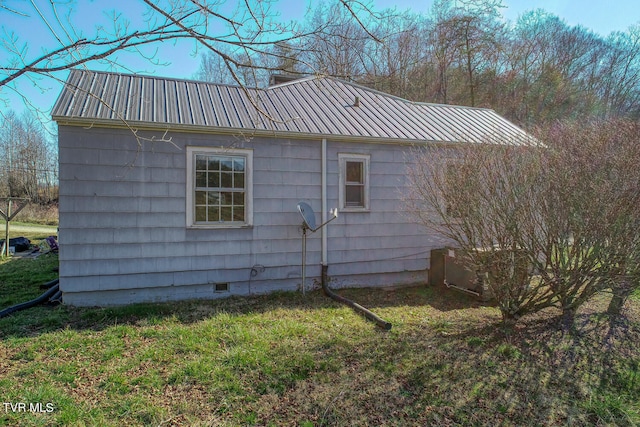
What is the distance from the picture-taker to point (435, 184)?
5.58m

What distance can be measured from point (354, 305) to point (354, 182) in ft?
7.23

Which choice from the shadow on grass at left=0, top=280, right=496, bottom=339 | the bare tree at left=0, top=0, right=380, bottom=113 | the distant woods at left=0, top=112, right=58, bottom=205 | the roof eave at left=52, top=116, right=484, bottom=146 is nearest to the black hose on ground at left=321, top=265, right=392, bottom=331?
the shadow on grass at left=0, top=280, right=496, bottom=339

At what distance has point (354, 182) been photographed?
21.8 feet

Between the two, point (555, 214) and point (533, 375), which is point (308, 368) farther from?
point (555, 214)

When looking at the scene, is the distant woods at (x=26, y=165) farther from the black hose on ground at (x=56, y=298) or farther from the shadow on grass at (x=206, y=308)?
Answer: the shadow on grass at (x=206, y=308)

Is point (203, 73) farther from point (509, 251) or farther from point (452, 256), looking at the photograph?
point (509, 251)

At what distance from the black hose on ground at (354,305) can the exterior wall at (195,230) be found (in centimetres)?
16

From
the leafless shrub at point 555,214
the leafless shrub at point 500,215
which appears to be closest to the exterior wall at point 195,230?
the leafless shrub at point 500,215

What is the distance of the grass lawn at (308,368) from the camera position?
2904 mm

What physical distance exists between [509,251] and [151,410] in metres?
4.04

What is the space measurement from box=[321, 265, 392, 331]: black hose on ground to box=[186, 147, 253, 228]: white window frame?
5.12 feet

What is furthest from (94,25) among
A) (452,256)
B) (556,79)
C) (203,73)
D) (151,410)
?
(556,79)

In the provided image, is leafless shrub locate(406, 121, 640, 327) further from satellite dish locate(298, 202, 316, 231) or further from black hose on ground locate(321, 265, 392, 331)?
satellite dish locate(298, 202, 316, 231)

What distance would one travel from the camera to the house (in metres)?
5.23
